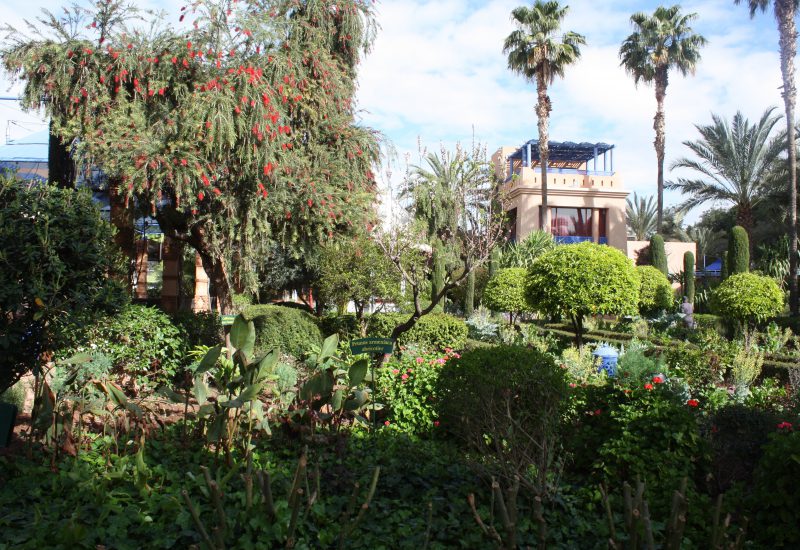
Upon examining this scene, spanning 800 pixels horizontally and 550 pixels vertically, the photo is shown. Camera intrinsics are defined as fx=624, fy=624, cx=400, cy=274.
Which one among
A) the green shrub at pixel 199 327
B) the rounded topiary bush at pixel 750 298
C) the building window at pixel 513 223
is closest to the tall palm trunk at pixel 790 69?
the rounded topiary bush at pixel 750 298

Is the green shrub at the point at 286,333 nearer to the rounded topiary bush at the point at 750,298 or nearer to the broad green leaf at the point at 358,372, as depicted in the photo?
the broad green leaf at the point at 358,372

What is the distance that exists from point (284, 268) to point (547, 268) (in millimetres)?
11517

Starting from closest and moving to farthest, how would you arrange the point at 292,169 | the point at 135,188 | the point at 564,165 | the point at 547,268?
the point at 135,188
the point at 292,169
the point at 547,268
the point at 564,165

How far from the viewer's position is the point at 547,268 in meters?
13.0

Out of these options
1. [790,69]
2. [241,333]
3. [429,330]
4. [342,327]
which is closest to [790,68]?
[790,69]

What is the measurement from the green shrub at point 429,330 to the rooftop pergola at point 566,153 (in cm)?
2282

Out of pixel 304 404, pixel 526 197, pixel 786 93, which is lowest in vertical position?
pixel 304 404

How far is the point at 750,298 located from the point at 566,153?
23.3 meters

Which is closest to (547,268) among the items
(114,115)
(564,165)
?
(114,115)

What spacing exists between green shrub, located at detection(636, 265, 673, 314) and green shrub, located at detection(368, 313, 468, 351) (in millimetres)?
10040

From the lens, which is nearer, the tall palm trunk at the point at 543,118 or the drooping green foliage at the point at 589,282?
the drooping green foliage at the point at 589,282

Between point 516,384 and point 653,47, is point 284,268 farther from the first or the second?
point 653,47

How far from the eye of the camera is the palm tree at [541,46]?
26500 mm

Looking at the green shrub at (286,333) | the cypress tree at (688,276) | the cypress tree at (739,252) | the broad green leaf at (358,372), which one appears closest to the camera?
the broad green leaf at (358,372)
